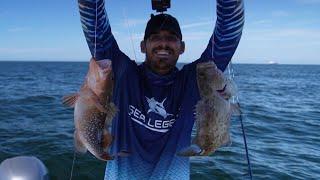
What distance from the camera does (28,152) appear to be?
473 inches

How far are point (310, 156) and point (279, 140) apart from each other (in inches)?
73.4

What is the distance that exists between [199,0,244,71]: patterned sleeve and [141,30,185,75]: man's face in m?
0.31

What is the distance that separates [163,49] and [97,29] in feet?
2.06

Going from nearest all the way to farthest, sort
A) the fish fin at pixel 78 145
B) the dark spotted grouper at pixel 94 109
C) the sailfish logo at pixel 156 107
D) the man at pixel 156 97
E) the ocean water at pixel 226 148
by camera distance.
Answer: the dark spotted grouper at pixel 94 109 → the fish fin at pixel 78 145 → the man at pixel 156 97 → the sailfish logo at pixel 156 107 → the ocean water at pixel 226 148

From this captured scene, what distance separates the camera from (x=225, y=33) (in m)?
3.72

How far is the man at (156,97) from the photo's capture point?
374 centimetres

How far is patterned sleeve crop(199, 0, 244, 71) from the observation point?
11.8ft

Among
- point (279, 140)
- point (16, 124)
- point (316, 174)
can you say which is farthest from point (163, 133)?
point (16, 124)

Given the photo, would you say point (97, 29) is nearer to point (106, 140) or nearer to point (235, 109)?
point (106, 140)

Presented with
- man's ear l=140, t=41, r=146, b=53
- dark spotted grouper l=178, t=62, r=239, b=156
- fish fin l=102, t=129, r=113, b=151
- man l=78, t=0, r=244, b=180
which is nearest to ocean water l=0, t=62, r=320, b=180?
man l=78, t=0, r=244, b=180

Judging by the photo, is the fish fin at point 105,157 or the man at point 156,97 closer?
the fish fin at point 105,157

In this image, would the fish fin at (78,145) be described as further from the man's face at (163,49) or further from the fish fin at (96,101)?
the man's face at (163,49)

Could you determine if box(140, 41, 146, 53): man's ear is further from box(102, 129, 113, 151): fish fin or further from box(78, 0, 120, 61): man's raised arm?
box(102, 129, 113, 151): fish fin

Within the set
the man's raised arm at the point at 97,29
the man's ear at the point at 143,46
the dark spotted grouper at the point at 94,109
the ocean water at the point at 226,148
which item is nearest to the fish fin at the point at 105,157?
the dark spotted grouper at the point at 94,109
